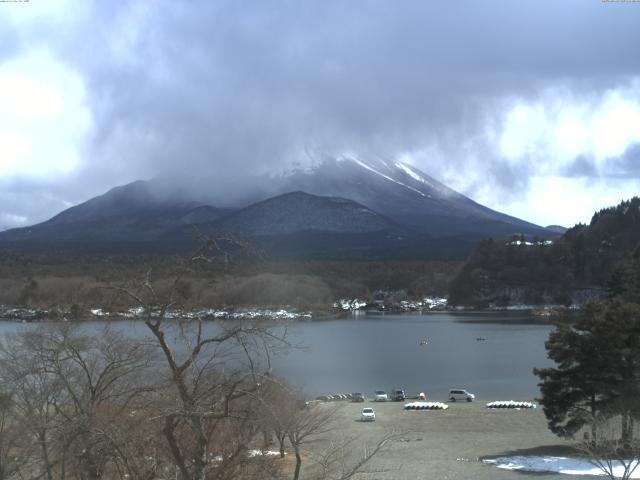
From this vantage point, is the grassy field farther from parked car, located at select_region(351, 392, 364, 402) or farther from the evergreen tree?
the evergreen tree

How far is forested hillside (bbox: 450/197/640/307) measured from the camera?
110m

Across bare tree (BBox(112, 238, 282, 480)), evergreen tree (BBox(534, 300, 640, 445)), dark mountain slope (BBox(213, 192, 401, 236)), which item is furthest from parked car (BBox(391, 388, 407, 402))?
dark mountain slope (BBox(213, 192, 401, 236))

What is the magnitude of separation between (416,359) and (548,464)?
33.5 metres

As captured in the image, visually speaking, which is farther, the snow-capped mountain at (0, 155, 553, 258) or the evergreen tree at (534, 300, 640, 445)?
the snow-capped mountain at (0, 155, 553, 258)

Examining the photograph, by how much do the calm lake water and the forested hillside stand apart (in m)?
35.6

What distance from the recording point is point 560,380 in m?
17.2

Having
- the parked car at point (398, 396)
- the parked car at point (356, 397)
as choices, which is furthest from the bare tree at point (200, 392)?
the parked car at point (398, 396)

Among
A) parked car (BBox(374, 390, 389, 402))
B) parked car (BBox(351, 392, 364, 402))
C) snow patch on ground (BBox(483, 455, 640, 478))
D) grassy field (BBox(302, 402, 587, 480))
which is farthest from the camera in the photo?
parked car (BBox(374, 390, 389, 402))

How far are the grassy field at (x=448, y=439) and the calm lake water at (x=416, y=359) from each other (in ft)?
10.7

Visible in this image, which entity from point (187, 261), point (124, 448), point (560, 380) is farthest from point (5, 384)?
point (560, 380)

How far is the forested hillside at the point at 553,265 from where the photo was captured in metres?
110

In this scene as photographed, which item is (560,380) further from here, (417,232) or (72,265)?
(417,232)

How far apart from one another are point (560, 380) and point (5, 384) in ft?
40.4

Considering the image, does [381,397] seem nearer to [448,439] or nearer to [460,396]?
[460,396]
